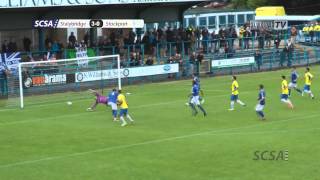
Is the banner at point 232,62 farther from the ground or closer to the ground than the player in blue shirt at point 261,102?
farther from the ground

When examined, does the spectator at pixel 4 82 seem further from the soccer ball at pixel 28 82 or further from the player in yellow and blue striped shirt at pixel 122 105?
the player in yellow and blue striped shirt at pixel 122 105

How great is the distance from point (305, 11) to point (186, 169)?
72.8 metres

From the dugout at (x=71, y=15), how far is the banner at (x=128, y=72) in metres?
5.39

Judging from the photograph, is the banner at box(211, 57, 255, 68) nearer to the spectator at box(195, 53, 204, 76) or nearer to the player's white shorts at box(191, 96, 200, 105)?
the spectator at box(195, 53, 204, 76)

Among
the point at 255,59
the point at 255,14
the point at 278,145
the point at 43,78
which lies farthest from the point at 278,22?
the point at 278,145

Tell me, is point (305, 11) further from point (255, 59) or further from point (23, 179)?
point (23, 179)

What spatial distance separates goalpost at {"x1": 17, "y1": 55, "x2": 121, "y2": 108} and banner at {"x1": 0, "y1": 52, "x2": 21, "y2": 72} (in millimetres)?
1636

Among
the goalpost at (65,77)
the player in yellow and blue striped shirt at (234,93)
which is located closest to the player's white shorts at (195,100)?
the player in yellow and blue striped shirt at (234,93)

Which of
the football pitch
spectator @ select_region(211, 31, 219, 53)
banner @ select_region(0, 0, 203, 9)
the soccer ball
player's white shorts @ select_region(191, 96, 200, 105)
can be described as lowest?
the football pitch

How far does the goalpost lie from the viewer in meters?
41.7

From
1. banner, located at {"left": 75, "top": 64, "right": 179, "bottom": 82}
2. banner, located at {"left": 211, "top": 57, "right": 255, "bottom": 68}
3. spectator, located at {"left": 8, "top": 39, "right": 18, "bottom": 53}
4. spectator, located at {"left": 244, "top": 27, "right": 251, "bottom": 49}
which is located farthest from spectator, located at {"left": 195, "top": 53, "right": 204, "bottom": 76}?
spectator, located at {"left": 8, "top": 39, "right": 18, "bottom": 53}

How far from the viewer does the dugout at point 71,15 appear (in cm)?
4809

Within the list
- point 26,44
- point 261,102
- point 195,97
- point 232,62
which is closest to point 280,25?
point 232,62

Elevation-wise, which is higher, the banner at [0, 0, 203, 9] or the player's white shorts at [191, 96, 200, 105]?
the banner at [0, 0, 203, 9]
